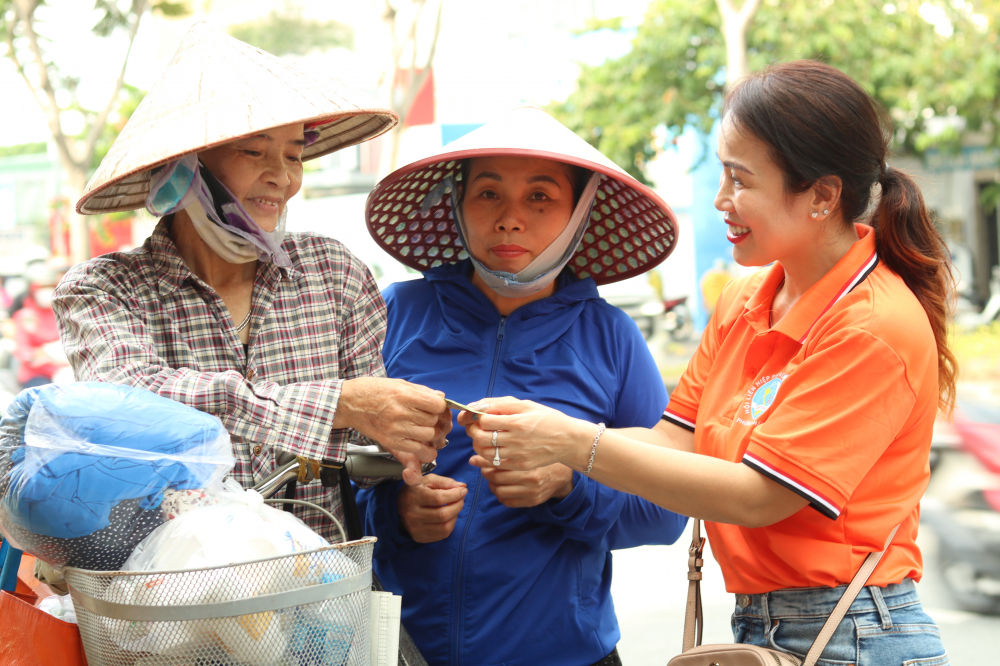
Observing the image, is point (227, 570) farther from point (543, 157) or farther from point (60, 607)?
point (543, 157)

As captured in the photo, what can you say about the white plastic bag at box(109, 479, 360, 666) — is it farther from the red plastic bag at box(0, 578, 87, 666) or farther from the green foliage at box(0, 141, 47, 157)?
the green foliage at box(0, 141, 47, 157)

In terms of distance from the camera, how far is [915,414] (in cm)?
157

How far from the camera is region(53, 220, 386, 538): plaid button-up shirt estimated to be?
1.50 metres

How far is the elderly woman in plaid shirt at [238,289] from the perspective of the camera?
153 cm

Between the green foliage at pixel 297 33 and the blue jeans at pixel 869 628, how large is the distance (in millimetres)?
26957

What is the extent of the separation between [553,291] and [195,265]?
83 cm

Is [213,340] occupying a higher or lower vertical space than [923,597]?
higher

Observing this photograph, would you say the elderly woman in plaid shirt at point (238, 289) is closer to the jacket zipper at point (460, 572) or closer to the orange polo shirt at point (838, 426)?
the jacket zipper at point (460, 572)

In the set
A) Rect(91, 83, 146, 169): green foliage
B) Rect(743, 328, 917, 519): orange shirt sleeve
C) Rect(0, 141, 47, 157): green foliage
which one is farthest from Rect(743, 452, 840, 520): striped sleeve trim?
Rect(0, 141, 47, 157): green foliage

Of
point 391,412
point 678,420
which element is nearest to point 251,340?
point 391,412

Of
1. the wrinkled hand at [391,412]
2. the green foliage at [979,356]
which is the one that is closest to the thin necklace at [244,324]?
the wrinkled hand at [391,412]

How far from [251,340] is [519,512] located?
679 millimetres

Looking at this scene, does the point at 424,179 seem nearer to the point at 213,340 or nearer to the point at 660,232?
the point at 660,232

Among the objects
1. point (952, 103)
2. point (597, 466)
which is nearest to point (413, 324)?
point (597, 466)
